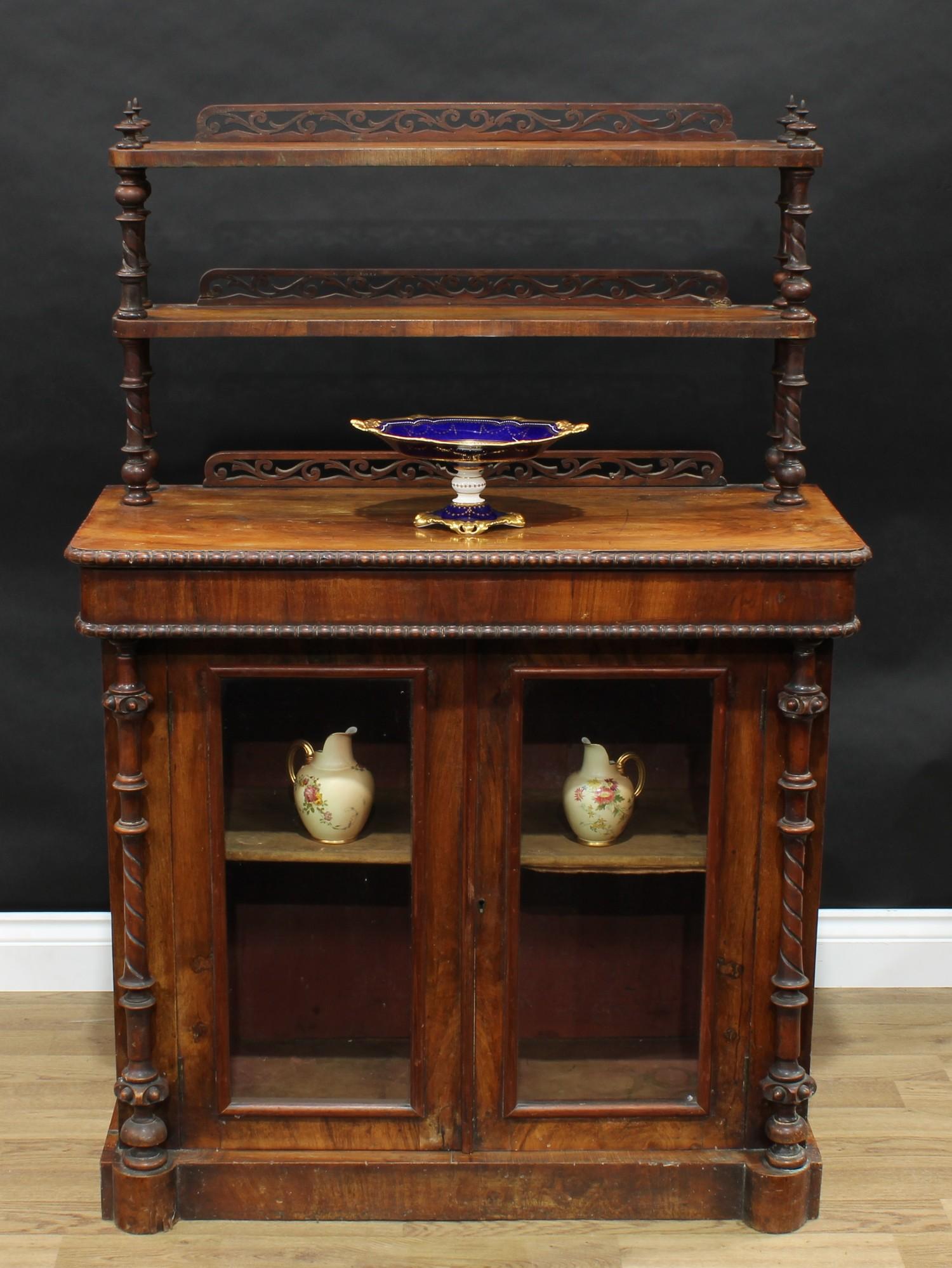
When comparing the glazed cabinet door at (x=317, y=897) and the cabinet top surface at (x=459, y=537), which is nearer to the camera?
the cabinet top surface at (x=459, y=537)

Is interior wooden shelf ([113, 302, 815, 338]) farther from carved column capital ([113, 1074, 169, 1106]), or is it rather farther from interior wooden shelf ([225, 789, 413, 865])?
carved column capital ([113, 1074, 169, 1106])

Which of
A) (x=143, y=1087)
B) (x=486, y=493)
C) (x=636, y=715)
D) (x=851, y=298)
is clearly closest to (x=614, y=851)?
(x=636, y=715)

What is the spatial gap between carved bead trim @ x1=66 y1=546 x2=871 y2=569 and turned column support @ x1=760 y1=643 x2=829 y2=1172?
166 mm

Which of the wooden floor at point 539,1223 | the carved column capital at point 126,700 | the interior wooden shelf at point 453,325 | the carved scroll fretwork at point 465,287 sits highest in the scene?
the carved scroll fretwork at point 465,287

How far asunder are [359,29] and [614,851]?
58.5 inches

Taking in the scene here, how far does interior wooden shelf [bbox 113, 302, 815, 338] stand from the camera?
8.35 feet

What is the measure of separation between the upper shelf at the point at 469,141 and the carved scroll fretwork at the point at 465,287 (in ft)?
0.69

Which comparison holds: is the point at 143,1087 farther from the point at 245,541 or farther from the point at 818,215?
the point at 818,215

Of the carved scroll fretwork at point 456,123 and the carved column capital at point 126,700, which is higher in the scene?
the carved scroll fretwork at point 456,123

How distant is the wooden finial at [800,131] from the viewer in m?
2.55

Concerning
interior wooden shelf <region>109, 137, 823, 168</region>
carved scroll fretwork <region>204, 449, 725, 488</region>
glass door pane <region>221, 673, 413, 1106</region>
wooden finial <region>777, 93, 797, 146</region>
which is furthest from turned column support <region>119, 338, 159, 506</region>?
wooden finial <region>777, 93, 797, 146</region>

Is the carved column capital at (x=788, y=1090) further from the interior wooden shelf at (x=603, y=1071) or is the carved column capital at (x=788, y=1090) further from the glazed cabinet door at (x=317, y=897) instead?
the glazed cabinet door at (x=317, y=897)

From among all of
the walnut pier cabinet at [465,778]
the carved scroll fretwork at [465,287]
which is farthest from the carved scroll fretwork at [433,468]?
the carved scroll fretwork at [465,287]

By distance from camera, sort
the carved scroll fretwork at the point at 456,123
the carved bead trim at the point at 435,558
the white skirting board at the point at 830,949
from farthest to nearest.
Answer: the white skirting board at the point at 830,949 < the carved scroll fretwork at the point at 456,123 < the carved bead trim at the point at 435,558
